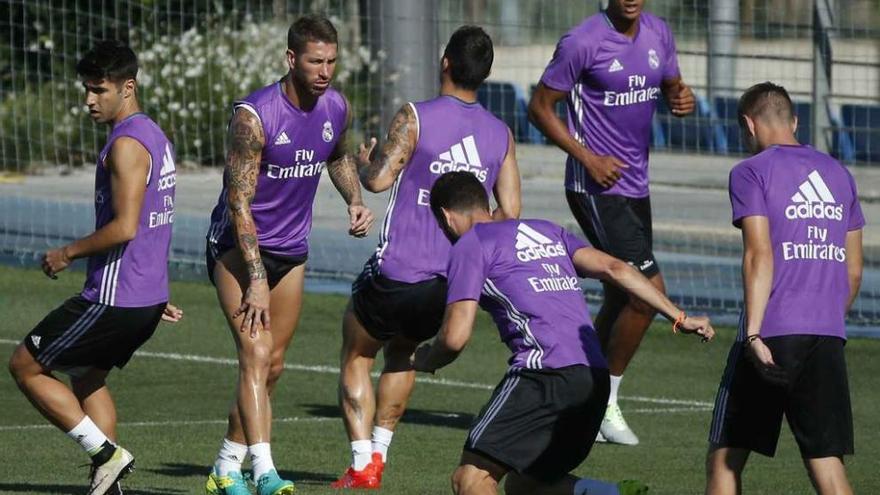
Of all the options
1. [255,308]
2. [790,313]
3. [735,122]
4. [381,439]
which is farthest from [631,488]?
[735,122]

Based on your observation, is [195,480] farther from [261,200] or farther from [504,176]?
[504,176]

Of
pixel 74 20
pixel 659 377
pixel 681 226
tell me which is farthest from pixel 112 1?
pixel 659 377

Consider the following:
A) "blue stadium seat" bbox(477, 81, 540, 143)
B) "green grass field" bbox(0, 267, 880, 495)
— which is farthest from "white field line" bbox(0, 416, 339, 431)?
"blue stadium seat" bbox(477, 81, 540, 143)

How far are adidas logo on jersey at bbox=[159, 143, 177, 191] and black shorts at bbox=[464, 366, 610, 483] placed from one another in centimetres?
183

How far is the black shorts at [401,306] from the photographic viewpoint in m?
9.03

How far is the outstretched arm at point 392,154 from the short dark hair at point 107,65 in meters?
1.18

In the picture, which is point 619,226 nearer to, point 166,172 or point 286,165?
point 286,165

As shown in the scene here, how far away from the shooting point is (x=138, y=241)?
27.3 ft

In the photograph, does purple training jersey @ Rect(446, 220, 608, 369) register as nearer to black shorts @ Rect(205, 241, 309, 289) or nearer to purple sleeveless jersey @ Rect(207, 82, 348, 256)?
purple sleeveless jersey @ Rect(207, 82, 348, 256)

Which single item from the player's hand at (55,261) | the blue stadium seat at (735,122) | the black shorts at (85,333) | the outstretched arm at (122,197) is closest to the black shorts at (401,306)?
the black shorts at (85,333)

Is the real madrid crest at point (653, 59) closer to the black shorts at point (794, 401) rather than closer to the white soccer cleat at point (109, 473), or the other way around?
the black shorts at point (794, 401)

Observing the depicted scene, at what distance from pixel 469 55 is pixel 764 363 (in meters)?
2.42

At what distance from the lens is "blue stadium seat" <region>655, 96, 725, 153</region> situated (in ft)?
62.8

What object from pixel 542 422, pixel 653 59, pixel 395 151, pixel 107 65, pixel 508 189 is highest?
pixel 107 65
